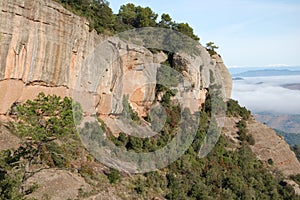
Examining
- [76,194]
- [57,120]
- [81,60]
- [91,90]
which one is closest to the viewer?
[57,120]

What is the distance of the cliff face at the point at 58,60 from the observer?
61.4ft

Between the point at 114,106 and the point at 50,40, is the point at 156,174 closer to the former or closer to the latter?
the point at 114,106

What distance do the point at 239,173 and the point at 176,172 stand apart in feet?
25.4

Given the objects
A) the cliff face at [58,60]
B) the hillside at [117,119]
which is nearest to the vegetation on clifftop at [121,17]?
the hillside at [117,119]

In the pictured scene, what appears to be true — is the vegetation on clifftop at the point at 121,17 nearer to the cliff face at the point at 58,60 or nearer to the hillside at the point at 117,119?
the hillside at the point at 117,119

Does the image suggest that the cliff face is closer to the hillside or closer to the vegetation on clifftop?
the hillside

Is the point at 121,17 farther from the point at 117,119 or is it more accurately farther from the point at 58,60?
the point at 58,60

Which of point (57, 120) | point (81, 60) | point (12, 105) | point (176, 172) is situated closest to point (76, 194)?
point (57, 120)

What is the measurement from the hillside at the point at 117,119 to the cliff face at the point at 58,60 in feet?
0.21

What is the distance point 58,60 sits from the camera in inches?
852

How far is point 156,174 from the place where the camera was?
81.4 ft

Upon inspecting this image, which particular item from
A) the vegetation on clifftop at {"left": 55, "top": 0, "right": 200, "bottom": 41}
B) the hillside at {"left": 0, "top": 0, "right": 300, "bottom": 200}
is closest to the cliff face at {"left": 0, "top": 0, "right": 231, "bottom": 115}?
the hillside at {"left": 0, "top": 0, "right": 300, "bottom": 200}

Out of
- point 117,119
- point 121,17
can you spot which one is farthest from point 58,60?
point 121,17

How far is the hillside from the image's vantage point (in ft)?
52.1
